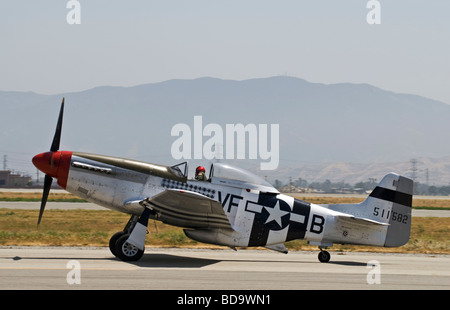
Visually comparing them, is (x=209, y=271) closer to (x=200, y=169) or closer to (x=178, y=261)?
(x=178, y=261)

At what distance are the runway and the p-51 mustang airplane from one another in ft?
2.17

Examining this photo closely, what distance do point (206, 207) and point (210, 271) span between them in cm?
154

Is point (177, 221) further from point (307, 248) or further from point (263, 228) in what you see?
point (307, 248)

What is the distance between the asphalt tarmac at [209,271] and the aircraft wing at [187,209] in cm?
96

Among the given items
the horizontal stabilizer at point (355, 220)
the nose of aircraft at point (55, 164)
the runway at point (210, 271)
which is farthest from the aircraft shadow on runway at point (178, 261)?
the nose of aircraft at point (55, 164)

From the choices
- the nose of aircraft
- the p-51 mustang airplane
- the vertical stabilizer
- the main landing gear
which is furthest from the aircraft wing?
the vertical stabilizer

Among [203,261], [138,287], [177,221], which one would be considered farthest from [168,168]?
[138,287]

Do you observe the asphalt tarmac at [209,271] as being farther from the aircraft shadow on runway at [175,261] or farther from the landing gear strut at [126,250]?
the landing gear strut at [126,250]

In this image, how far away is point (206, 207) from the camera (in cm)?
1568

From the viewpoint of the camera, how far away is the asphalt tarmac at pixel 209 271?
12812 mm

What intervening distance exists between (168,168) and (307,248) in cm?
703

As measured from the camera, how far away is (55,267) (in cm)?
1452
